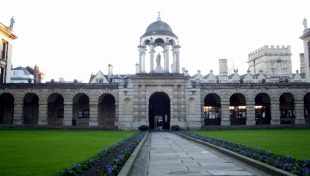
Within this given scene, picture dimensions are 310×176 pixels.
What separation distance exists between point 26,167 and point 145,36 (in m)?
32.2

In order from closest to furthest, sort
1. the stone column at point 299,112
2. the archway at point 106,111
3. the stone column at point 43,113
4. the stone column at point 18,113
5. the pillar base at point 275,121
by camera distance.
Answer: the stone column at point 18,113, the stone column at point 43,113, the pillar base at point 275,121, the stone column at point 299,112, the archway at point 106,111

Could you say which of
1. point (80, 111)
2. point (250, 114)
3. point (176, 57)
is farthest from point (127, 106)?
point (250, 114)

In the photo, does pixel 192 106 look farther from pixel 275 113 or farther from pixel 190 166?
pixel 190 166

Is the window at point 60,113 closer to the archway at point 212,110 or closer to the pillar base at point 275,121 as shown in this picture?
the archway at point 212,110

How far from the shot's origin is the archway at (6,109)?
44.3m

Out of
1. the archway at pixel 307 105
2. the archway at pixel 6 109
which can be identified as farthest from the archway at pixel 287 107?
the archway at pixel 6 109

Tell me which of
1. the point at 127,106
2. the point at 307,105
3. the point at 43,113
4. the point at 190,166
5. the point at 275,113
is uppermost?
the point at 307,105

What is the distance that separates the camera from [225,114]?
4119cm

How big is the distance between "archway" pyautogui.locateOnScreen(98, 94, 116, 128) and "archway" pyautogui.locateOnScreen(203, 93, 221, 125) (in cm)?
1484

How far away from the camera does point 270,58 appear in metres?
80.8

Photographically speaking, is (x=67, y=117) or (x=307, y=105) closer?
(x=67, y=117)

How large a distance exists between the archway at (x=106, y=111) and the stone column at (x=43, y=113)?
7.90 metres

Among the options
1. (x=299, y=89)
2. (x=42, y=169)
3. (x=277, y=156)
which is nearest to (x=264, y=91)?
(x=299, y=89)

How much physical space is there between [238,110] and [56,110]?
2930 cm
